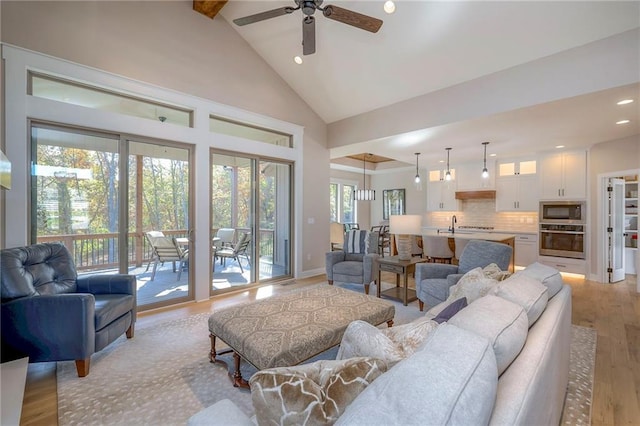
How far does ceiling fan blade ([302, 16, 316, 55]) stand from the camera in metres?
2.71

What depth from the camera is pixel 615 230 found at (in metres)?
5.19

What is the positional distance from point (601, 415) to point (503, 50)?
3.56 m

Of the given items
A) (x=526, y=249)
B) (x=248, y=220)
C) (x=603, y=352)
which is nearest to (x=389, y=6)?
(x=248, y=220)

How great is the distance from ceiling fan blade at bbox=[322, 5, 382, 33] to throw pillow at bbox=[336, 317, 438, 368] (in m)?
2.67

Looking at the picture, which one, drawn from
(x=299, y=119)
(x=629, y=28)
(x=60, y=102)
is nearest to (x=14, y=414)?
(x=60, y=102)

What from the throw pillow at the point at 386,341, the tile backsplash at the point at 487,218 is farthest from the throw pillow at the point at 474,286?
the tile backsplash at the point at 487,218

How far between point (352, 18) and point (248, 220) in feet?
10.6

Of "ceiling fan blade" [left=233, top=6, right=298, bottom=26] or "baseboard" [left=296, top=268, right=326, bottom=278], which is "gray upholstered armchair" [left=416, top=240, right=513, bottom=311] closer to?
"baseboard" [left=296, top=268, right=326, bottom=278]

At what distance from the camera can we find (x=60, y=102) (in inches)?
120

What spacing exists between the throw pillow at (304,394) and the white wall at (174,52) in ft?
13.1

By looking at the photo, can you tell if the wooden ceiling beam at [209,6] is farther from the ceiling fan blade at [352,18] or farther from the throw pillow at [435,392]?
the throw pillow at [435,392]

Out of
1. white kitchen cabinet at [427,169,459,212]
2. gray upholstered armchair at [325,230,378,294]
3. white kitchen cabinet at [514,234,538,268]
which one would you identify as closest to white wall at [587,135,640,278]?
white kitchen cabinet at [514,234,538,268]

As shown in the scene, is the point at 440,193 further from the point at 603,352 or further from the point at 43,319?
the point at 43,319

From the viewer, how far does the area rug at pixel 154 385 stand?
1836 mm
